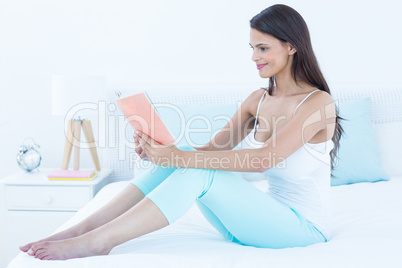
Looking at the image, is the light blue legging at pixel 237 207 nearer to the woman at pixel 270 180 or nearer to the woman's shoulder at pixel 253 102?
the woman at pixel 270 180

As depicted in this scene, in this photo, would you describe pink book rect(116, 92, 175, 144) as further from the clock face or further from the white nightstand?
the clock face

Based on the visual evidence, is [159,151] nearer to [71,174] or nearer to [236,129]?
[236,129]

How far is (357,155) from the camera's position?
2348 mm

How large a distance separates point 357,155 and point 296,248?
1.05 m

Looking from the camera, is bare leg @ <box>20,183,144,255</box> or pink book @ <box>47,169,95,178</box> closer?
bare leg @ <box>20,183,144,255</box>

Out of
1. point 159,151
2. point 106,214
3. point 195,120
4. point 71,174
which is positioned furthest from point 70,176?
point 159,151

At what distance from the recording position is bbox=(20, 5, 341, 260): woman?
1.36 meters

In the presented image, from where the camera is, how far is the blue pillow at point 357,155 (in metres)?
2.33

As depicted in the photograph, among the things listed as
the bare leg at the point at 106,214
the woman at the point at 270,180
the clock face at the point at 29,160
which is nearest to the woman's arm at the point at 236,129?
the woman at the point at 270,180

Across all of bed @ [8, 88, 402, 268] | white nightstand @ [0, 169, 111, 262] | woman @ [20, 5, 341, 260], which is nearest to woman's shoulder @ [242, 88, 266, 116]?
woman @ [20, 5, 341, 260]

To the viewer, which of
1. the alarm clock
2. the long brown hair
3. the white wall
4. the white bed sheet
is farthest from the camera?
the white wall

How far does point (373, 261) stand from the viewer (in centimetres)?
132

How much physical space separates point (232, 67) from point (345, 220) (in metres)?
1.28

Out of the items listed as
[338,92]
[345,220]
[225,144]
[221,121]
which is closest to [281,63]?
[225,144]
